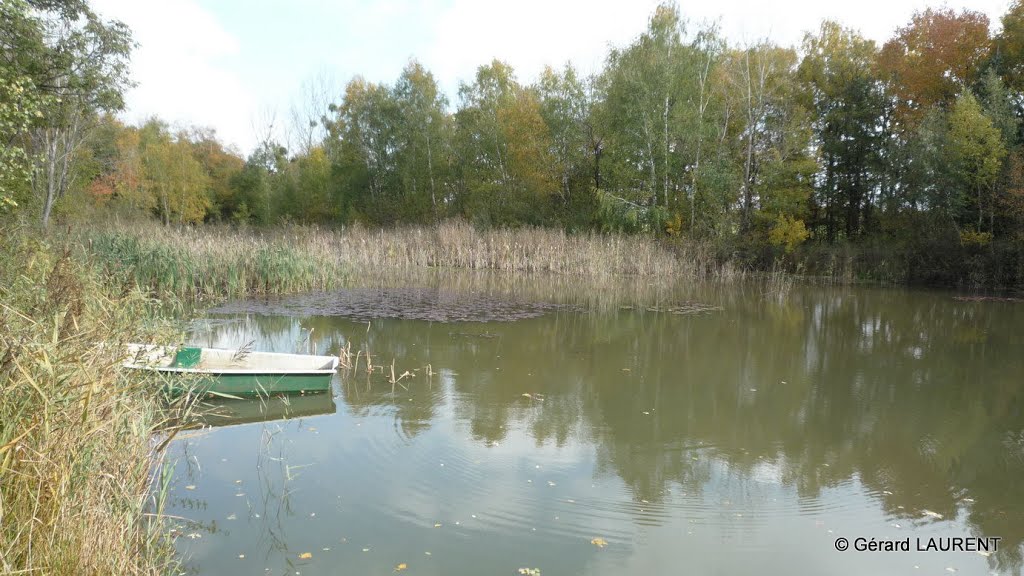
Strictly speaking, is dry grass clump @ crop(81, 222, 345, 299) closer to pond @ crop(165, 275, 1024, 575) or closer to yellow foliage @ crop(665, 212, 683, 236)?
pond @ crop(165, 275, 1024, 575)

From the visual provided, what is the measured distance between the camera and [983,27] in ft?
76.7

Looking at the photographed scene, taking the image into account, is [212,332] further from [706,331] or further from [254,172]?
[254,172]

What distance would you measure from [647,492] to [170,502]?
3001 mm

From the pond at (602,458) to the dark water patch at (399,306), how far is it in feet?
2.63

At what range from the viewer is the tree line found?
18.7m

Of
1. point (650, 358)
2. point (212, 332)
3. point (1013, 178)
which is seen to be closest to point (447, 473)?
point (650, 358)

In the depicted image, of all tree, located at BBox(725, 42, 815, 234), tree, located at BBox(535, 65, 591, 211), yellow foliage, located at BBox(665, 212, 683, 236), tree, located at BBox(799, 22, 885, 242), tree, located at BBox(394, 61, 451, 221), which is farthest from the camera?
tree, located at BBox(394, 61, 451, 221)

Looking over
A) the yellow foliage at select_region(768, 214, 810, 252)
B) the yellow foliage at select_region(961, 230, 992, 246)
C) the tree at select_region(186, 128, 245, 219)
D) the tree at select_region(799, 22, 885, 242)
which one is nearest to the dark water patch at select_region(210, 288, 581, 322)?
the yellow foliage at select_region(768, 214, 810, 252)

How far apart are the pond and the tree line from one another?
34.4 ft

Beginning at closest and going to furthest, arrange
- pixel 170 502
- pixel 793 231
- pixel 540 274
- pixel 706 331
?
pixel 170 502
pixel 706 331
pixel 540 274
pixel 793 231

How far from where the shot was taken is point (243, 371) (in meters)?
5.39

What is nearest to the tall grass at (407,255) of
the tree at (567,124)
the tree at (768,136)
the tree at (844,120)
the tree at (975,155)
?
the tree at (768,136)

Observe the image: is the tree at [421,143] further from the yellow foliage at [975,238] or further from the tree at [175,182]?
the yellow foliage at [975,238]

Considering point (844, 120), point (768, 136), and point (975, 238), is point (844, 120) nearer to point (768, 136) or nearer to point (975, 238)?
point (768, 136)
